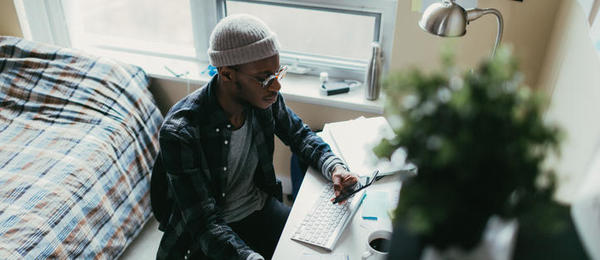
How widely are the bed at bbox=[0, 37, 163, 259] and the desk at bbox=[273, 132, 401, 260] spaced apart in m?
0.90

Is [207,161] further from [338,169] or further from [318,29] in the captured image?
[318,29]

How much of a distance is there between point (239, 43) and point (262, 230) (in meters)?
0.65

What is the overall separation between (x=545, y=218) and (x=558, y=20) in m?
1.39

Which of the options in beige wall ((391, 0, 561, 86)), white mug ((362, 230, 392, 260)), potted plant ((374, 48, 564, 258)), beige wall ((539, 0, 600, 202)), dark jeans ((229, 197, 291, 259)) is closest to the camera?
potted plant ((374, 48, 564, 258))

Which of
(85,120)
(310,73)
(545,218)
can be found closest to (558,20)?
(310,73)

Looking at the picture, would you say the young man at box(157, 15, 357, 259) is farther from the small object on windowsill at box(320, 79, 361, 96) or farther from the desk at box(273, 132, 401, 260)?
the small object on windowsill at box(320, 79, 361, 96)

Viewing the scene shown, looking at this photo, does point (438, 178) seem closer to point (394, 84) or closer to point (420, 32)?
point (394, 84)

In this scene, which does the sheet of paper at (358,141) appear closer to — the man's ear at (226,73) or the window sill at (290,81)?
the window sill at (290,81)

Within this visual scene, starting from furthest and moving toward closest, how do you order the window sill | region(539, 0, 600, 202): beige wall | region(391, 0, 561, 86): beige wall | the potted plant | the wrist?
the window sill
region(391, 0, 561, 86): beige wall
the wrist
region(539, 0, 600, 202): beige wall
the potted plant

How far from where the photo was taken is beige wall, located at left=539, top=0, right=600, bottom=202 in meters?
1.10

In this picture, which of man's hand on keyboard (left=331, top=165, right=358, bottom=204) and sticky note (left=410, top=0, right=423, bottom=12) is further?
sticky note (left=410, top=0, right=423, bottom=12)

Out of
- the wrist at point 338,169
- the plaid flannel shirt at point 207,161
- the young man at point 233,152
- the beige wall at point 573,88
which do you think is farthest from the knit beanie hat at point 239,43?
the beige wall at point 573,88

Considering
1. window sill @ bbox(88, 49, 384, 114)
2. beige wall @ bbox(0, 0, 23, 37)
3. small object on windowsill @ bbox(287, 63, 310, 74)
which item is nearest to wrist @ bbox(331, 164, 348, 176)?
window sill @ bbox(88, 49, 384, 114)

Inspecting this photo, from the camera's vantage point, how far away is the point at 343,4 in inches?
87.2
